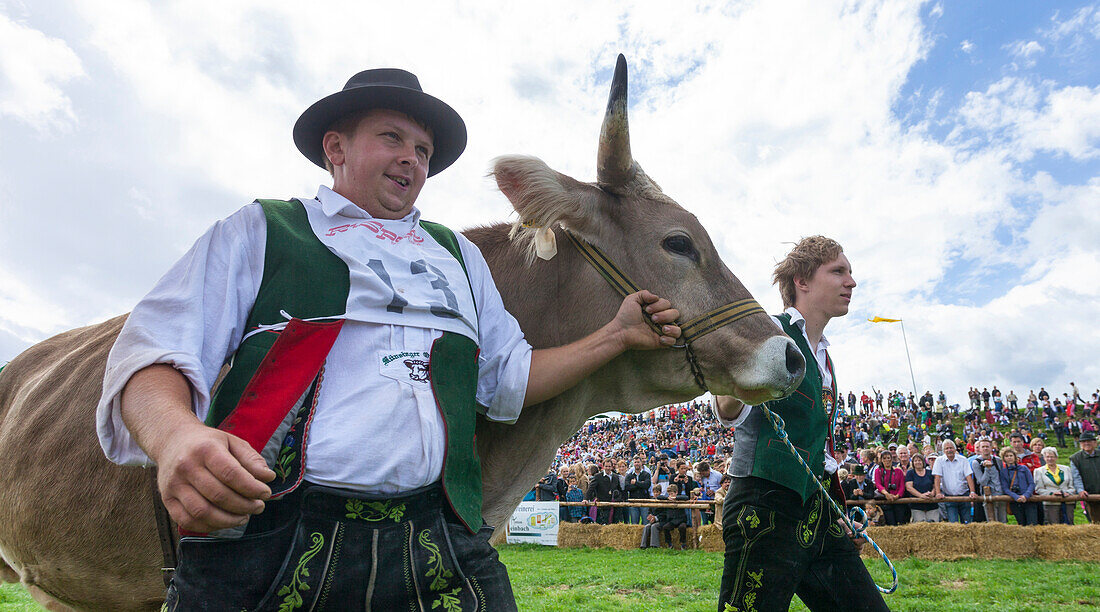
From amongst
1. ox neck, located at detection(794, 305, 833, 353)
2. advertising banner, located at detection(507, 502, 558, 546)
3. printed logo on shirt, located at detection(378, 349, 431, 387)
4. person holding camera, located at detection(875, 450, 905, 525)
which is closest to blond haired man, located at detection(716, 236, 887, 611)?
ox neck, located at detection(794, 305, 833, 353)

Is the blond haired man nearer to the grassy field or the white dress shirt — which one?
the white dress shirt

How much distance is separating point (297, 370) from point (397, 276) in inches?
16.4

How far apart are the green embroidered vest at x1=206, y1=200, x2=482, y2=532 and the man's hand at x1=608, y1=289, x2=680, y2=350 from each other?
2.23 ft

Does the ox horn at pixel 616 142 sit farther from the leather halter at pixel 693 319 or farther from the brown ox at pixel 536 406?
the leather halter at pixel 693 319

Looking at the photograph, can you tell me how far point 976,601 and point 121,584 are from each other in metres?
9.69

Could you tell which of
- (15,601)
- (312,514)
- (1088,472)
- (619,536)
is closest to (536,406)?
(312,514)

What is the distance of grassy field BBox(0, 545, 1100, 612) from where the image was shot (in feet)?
28.5

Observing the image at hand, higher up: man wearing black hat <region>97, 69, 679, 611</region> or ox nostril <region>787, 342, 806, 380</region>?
ox nostril <region>787, 342, 806, 380</region>

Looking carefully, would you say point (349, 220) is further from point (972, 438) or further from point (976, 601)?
point (972, 438)

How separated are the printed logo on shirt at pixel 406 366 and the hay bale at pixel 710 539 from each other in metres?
14.3

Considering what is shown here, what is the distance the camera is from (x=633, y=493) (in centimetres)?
1872

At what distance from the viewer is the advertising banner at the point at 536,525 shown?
18.7 metres

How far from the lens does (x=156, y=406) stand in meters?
1.46

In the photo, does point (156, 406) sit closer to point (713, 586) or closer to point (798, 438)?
point (798, 438)
